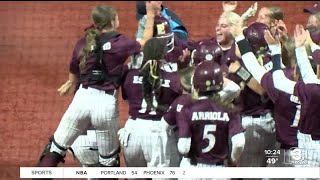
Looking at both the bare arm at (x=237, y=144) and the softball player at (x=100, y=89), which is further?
the softball player at (x=100, y=89)

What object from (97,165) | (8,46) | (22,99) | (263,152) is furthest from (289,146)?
(8,46)

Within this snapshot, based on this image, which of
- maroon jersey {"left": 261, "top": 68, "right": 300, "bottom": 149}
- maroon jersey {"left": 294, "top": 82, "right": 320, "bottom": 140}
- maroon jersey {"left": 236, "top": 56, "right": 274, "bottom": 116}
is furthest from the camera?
maroon jersey {"left": 236, "top": 56, "right": 274, "bottom": 116}

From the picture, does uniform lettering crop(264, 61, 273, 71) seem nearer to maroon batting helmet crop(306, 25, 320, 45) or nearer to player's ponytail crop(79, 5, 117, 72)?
maroon batting helmet crop(306, 25, 320, 45)

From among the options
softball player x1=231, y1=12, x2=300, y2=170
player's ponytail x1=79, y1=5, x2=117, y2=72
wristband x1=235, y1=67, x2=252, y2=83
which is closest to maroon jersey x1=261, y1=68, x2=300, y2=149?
softball player x1=231, y1=12, x2=300, y2=170

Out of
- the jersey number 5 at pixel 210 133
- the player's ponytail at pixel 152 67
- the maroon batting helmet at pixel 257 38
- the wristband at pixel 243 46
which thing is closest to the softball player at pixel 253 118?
the maroon batting helmet at pixel 257 38

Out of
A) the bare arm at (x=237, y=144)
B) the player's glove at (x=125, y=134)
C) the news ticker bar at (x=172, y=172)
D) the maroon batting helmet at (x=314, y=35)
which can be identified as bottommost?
the news ticker bar at (x=172, y=172)

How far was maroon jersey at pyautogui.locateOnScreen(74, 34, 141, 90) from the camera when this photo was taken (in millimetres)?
5527

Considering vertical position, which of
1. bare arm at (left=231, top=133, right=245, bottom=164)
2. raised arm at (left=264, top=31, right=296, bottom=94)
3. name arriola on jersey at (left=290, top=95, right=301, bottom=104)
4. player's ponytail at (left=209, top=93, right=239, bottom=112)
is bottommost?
bare arm at (left=231, top=133, right=245, bottom=164)

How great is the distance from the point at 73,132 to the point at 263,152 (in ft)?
4.93

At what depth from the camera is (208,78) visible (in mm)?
4914

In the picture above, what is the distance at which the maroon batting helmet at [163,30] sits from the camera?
5559 millimetres

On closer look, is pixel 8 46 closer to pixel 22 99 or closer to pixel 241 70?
pixel 22 99

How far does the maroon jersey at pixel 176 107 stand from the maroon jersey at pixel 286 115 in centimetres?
66

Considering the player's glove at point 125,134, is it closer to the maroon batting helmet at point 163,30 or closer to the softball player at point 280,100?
the maroon batting helmet at point 163,30
